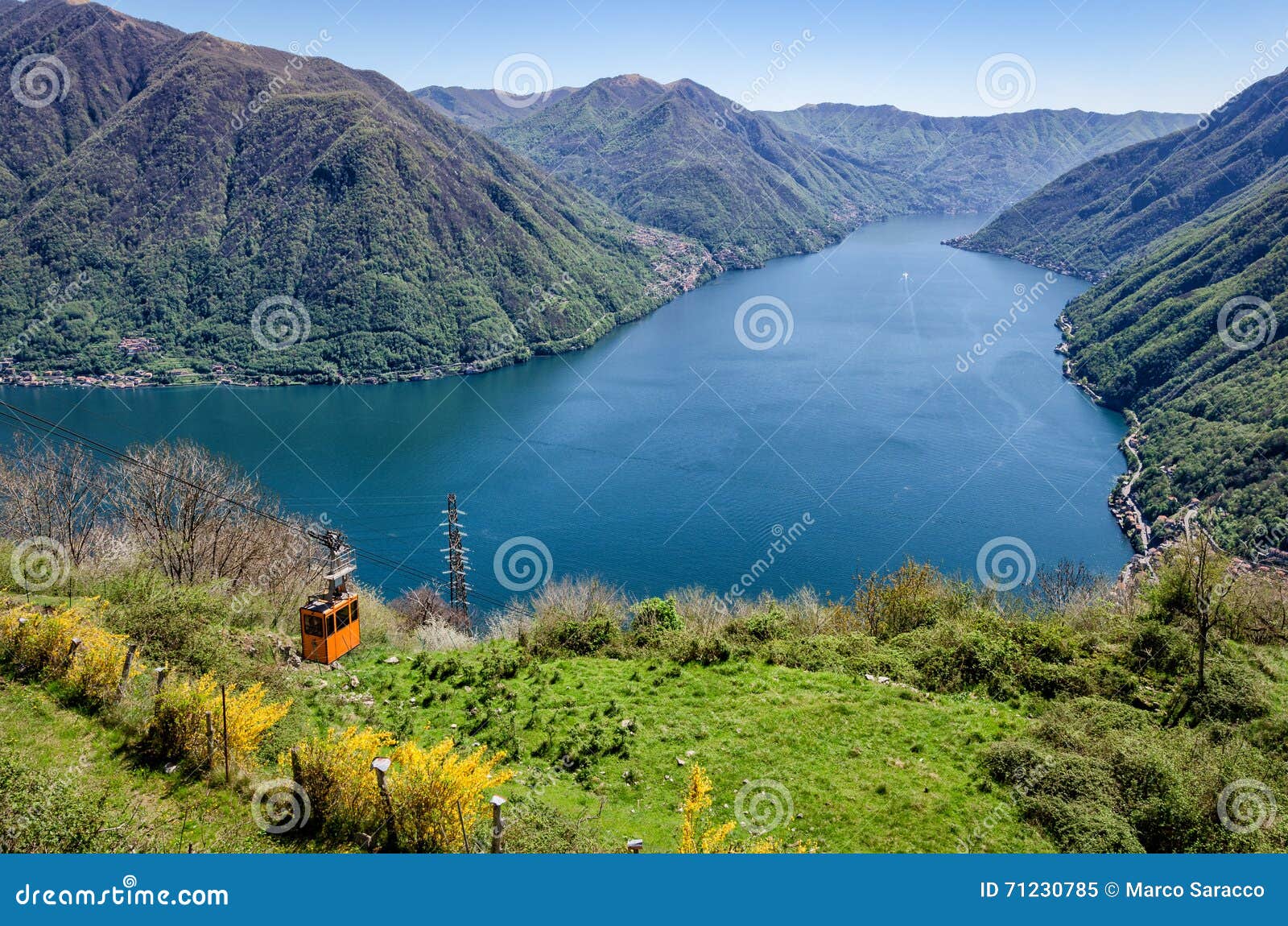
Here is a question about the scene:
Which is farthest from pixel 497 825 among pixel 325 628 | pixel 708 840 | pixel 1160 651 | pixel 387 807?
pixel 1160 651

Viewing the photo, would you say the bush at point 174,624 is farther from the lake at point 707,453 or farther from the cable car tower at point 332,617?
the lake at point 707,453

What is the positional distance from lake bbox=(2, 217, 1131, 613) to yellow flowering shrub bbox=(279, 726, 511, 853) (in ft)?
107

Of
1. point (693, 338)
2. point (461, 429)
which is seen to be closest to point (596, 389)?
point (461, 429)

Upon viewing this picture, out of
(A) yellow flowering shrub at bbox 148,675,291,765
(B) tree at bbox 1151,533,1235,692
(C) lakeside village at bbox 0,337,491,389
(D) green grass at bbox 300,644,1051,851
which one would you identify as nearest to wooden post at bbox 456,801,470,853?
(D) green grass at bbox 300,644,1051,851

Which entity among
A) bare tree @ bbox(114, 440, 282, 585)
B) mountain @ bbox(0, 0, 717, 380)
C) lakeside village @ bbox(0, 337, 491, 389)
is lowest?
bare tree @ bbox(114, 440, 282, 585)

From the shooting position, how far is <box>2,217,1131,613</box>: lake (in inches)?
1896

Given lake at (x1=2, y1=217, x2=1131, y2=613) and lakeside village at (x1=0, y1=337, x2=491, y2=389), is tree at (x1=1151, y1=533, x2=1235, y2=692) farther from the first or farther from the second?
lakeside village at (x1=0, y1=337, x2=491, y2=389)

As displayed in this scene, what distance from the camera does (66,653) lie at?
1273 centimetres

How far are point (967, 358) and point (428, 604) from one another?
76759mm

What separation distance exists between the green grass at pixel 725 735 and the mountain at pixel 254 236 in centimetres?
7702

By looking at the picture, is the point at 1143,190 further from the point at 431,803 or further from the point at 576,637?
the point at 431,803

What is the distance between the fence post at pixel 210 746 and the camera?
36.5ft

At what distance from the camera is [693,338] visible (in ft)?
338

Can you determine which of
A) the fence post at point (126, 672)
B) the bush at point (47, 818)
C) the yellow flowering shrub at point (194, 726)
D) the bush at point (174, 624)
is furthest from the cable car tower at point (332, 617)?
the bush at point (47, 818)
